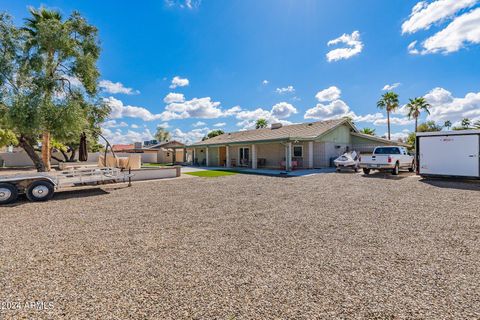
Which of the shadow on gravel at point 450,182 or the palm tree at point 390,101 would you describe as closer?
the shadow on gravel at point 450,182

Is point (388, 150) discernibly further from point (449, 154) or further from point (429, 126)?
point (429, 126)

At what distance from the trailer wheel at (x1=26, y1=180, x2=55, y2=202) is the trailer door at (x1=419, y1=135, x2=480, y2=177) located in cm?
1738

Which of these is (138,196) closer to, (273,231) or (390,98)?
(273,231)

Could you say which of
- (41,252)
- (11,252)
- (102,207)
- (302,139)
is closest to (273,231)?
(41,252)


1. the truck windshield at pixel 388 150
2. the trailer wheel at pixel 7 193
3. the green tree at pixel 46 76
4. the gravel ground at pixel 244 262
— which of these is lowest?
the gravel ground at pixel 244 262

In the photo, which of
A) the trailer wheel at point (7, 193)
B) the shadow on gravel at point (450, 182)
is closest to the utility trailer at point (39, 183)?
the trailer wheel at point (7, 193)

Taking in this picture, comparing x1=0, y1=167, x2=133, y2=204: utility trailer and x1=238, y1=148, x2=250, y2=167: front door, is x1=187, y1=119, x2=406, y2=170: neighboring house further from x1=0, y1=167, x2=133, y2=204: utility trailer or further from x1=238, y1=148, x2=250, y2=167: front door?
x1=0, y1=167, x2=133, y2=204: utility trailer

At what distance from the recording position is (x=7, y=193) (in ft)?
26.6

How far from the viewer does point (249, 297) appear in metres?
2.78

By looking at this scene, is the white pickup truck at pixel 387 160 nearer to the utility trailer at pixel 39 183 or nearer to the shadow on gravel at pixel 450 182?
the shadow on gravel at pixel 450 182

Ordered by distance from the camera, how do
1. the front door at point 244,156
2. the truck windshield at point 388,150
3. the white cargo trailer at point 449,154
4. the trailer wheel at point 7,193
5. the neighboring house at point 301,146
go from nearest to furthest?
the trailer wheel at point 7,193 → the white cargo trailer at point 449,154 → the truck windshield at point 388,150 → the neighboring house at point 301,146 → the front door at point 244,156

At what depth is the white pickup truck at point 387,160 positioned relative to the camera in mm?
14007

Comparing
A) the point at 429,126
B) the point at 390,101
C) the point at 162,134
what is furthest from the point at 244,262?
the point at 162,134

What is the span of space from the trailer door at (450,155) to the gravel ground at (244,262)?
6.34 meters
